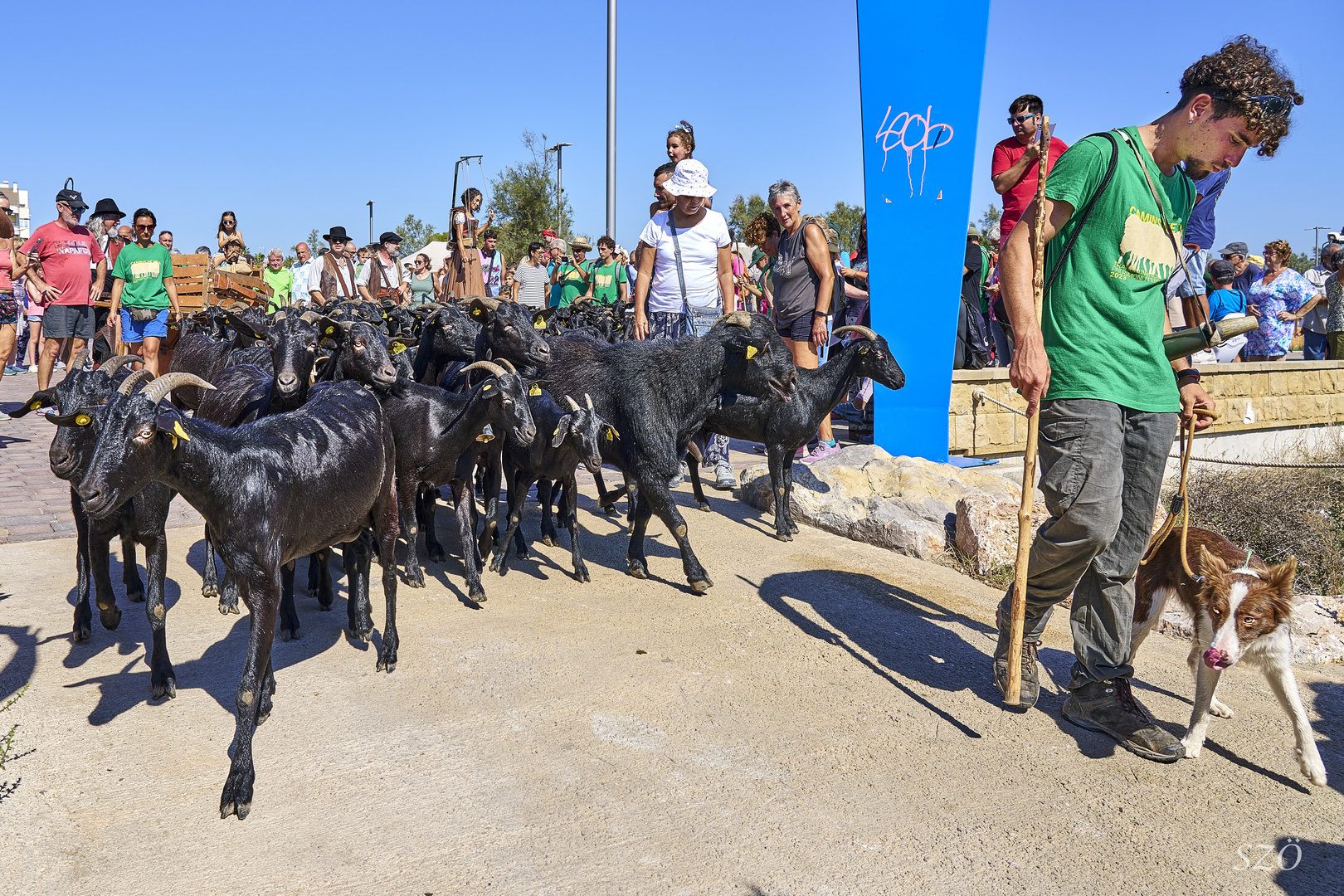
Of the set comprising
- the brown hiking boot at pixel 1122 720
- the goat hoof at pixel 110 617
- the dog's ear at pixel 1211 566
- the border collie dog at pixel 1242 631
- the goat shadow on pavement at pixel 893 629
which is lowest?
the goat shadow on pavement at pixel 893 629

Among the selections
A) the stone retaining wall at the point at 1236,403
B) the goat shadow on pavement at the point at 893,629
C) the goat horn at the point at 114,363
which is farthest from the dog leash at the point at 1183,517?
the stone retaining wall at the point at 1236,403

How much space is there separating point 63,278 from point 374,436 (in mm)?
8967

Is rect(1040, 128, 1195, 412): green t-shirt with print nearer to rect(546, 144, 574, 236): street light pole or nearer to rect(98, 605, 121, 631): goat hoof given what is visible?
rect(98, 605, 121, 631): goat hoof

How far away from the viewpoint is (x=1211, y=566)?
3.97m

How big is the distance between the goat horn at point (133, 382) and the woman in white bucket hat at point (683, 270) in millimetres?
4764

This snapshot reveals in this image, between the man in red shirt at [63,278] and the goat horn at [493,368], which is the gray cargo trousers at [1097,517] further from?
the man in red shirt at [63,278]

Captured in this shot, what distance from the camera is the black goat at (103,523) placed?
3.85 m

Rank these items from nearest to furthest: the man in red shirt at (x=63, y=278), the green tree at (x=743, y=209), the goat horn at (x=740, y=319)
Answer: the goat horn at (x=740, y=319)
the man in red shirt at (x=63, y=278)
the green tree at (x=743, y=209)

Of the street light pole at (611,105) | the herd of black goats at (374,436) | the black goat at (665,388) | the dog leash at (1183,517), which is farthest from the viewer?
the street light pole at (611,105)

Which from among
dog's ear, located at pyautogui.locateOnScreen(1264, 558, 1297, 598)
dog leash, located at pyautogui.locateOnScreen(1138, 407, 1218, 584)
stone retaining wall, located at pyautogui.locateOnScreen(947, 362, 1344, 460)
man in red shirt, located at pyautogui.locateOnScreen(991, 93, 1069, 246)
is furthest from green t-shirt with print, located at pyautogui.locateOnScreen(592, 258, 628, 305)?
dog's ear, located at pyautogui.locateOnScreen(1264, 558, 1297, 598)

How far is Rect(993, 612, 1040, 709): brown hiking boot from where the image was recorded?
165 inches

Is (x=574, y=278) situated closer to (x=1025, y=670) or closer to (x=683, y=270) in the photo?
(x=683, y=270)

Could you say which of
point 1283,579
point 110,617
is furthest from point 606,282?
A: point 1283,579

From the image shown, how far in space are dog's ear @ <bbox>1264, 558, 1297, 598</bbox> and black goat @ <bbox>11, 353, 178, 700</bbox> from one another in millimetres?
4557
